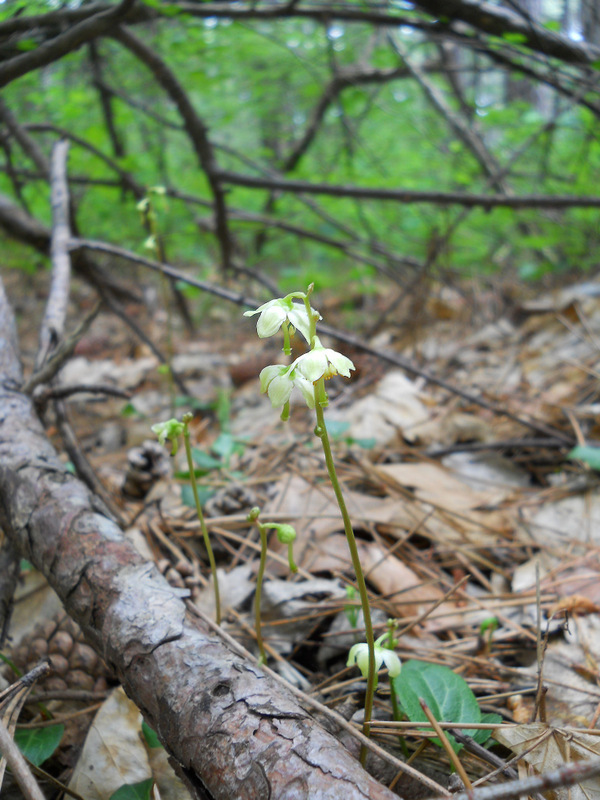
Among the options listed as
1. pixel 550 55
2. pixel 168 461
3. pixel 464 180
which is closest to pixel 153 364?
pixel 168 461

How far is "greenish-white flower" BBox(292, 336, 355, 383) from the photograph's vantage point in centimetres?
77

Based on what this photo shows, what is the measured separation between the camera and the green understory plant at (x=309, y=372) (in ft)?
2.60

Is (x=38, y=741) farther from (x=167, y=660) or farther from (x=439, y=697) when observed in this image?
(x=439, y=697)

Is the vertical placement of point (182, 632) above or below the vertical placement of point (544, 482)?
above

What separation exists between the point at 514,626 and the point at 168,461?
60.9 inches

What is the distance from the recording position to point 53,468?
1348 millimetres

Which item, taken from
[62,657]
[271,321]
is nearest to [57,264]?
[62,657]

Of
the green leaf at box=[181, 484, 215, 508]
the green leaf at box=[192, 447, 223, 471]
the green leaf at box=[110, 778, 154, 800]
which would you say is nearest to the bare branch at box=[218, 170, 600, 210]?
the green leaf at box=[192, 447, 223, 471]

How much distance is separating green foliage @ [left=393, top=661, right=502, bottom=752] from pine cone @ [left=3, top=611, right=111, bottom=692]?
803mm

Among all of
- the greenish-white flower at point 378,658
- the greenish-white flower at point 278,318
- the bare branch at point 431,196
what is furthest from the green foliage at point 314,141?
the greenish-white flower at point 378,658

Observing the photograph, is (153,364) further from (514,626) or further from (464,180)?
(514,626)

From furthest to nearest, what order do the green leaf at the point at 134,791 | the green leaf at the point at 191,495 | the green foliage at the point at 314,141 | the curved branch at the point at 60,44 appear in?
the green foliage at the point at 314,141
the curved branch at the point at 60,44
the green leaf at the point at 191,495
the green leaf at the point at 134,791

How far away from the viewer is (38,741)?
1100 mm

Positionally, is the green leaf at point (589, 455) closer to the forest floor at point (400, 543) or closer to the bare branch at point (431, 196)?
the forest floor at point (400, 543)
